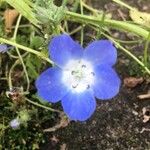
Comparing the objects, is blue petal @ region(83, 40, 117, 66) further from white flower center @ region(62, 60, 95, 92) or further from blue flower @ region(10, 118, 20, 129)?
blue flower @ region(10, 118, 20, 129)

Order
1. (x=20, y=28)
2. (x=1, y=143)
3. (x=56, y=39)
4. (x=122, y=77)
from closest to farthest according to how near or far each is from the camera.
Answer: (x=56, y=39) < (x=1, y=143) < (x=122, y=77) < (x=20, y=28)

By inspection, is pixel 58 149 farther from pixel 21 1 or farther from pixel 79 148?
pixel 21 1

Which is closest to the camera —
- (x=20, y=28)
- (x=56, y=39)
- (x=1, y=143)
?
(x=56, y=39)

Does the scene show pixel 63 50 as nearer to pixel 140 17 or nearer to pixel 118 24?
pixel 118 24

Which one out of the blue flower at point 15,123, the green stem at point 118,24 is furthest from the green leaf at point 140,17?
the blue flower at point 15,123

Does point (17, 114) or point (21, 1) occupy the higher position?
point (21, 1)

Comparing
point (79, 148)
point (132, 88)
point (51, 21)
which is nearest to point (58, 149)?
point (79, 148)

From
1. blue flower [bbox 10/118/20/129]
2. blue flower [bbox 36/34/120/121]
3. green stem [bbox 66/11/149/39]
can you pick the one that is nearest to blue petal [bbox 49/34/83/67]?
blue flower [bbox 36/34/120/121]

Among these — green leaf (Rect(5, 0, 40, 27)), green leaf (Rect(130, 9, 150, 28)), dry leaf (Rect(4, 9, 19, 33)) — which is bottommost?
dry leaf (Rect(4, 9, 19, 33))
